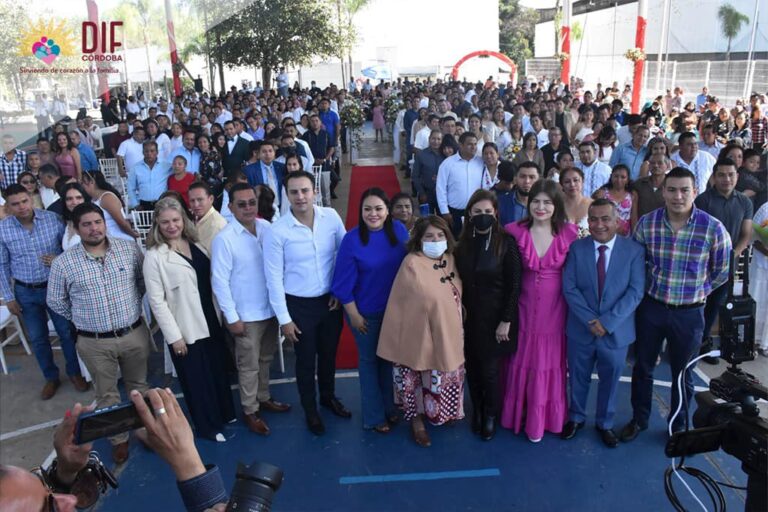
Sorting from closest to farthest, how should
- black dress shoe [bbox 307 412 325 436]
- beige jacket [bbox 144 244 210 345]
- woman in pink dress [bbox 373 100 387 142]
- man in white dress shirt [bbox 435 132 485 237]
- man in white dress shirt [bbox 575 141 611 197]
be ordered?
beige jacket [bbox 144 244 210 345], black dress shoe [bbox 307 412 325 436], man in white dress shirt [bbox 575 141 611 197], man in white dress shirt [bbox 435 132 485 237], woman in pink dress [bbox 373 100 387 142]

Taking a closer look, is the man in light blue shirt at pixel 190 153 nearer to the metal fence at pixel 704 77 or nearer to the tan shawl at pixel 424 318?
the tan shawl at pixel 424 318

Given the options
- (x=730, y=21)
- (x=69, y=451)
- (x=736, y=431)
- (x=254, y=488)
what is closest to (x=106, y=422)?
(x=69, y=451)

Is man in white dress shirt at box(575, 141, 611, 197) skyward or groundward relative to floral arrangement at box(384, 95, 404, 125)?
groundward

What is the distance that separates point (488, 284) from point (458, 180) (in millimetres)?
2766

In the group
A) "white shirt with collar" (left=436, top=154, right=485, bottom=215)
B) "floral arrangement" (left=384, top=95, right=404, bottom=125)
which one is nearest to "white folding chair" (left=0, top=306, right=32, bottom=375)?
"white shirt with collar" (left=436, top=154, right=485, bottom=215)

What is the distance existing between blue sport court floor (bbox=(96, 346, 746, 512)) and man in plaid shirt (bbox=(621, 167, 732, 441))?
0.54 metres

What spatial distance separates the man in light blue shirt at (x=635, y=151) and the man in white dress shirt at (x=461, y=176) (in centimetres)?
161

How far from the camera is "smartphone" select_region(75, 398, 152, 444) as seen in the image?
1.42 meters

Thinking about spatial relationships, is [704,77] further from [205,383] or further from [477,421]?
[205,383]

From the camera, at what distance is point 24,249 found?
440cm

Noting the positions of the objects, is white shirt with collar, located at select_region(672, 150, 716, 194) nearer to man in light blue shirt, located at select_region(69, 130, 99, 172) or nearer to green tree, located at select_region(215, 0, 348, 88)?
man in light blue shirt, located at select_region(69, 130, 99, 172)

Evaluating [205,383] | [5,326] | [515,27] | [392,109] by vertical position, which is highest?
[515,27]

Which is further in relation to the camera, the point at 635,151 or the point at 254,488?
the point at 635,151

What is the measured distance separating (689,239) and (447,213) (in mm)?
3006
